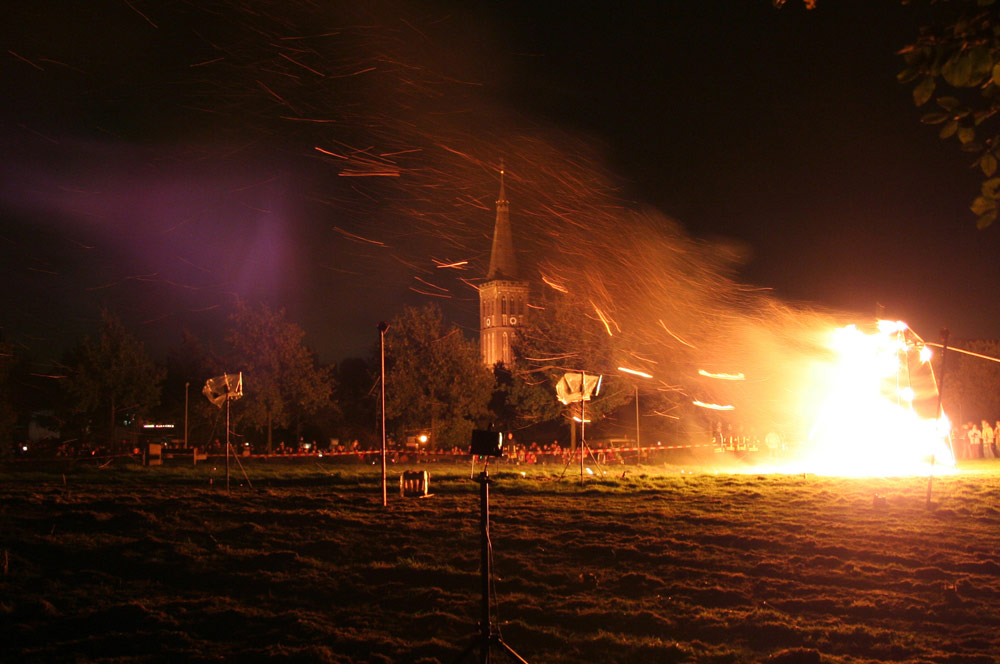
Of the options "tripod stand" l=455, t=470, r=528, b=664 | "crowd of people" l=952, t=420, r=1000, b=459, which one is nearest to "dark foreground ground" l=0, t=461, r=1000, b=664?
"tripod stand" l=455, t=470, r=528, b=664

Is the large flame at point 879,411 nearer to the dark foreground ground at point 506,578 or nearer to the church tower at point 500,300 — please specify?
the dark foreground ground at point 506,578

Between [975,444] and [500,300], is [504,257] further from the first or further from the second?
[975,444]

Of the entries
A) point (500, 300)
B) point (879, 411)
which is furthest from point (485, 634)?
point (500, 300)

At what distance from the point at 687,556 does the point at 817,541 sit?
2.19 m

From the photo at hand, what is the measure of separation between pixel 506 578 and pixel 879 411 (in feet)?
67.0

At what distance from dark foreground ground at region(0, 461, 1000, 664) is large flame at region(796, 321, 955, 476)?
349 inches

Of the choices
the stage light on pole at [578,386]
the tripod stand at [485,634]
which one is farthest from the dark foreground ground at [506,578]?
the stage light on pole at [578,386]

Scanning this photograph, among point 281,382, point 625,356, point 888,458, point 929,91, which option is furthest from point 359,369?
point 929,91

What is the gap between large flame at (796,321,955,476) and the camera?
906 inches

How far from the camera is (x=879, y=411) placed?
25.0m

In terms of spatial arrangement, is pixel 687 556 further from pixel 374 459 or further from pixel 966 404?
pixel 966 404

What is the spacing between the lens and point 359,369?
70125 mm

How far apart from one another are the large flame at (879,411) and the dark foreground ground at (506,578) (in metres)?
8.85

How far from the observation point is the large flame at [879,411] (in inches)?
906
